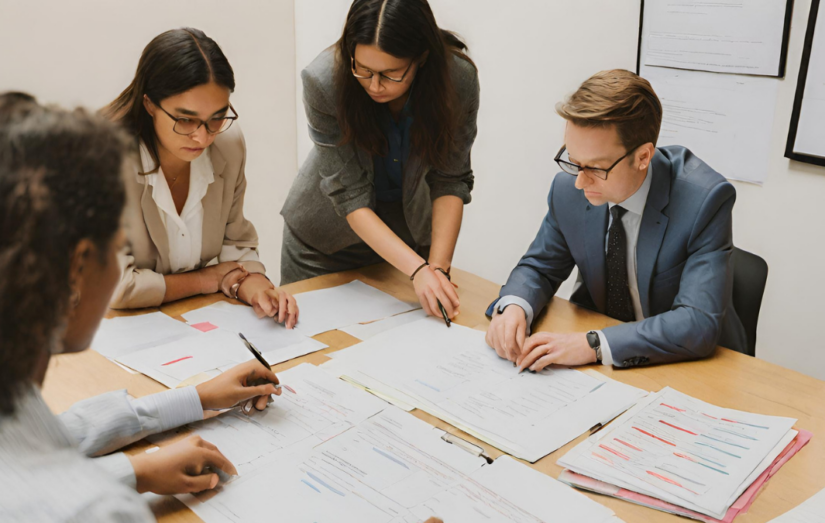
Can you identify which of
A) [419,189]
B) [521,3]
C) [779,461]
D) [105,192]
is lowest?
[779,461]

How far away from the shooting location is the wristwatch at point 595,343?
4.74 ft

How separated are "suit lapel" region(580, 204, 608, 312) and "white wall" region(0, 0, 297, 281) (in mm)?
2051

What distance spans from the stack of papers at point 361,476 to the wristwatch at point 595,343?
0.43 m

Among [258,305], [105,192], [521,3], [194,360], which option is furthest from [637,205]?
[521,3]

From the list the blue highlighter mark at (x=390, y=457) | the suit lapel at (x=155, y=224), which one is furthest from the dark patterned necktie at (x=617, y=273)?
the suit lapel at (x=155, y=224)

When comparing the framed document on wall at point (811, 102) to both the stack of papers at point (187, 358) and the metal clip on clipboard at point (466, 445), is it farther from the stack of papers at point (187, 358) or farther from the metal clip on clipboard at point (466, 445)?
the stack of papers at point (187, 358)

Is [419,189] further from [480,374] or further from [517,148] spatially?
[517,148]

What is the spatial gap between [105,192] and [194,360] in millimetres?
829

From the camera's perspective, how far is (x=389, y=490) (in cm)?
102

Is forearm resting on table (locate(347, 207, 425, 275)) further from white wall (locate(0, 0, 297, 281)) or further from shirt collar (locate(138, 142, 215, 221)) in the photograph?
white wall (locate(0, 0, 297, 281))

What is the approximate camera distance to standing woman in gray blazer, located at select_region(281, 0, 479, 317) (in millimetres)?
1623

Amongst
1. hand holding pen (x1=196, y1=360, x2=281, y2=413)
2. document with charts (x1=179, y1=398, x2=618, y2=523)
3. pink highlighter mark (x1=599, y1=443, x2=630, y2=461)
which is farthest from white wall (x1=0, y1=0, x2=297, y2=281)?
pink highlighter mark (x1=599, y1=443, x2=630, y2=461)

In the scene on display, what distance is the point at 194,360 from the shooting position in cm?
140

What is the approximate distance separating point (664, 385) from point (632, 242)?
1.36ft
